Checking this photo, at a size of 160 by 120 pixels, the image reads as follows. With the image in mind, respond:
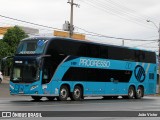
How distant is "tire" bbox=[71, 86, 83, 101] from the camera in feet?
97.9

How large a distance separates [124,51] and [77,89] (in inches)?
231

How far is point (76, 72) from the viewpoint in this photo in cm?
2981

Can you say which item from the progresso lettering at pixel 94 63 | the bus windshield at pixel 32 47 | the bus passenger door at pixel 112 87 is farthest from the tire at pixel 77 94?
the bus windshield at pixel 32 47

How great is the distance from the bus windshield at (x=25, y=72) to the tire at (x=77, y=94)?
127 inches

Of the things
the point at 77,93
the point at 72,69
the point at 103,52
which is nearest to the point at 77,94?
the point at 77,93

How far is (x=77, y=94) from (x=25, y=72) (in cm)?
392

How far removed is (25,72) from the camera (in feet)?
91.9

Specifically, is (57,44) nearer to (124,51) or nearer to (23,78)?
(23,78)

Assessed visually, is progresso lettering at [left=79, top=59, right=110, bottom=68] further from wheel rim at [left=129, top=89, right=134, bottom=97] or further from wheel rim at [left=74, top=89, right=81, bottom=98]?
wheel rim at [left=129, top=89, right=134, bottom=97]

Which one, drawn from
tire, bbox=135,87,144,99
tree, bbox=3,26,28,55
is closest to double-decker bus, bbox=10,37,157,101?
Answer: tire, bbox=135,87,144,99

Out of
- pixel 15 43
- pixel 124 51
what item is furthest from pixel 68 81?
pixel 15 43

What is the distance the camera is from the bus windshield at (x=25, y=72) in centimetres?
2764

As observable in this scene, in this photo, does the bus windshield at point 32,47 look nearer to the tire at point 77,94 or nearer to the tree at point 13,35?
the tire at point 77,94

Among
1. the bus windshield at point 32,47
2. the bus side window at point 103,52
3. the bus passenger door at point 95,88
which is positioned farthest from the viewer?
the bus side window at point 103,52
